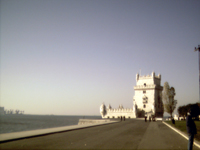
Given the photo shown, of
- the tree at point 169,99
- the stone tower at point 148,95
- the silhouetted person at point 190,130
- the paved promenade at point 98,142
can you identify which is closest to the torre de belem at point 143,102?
the stone tower at point 148,95

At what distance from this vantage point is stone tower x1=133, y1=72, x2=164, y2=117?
75925 millimetres

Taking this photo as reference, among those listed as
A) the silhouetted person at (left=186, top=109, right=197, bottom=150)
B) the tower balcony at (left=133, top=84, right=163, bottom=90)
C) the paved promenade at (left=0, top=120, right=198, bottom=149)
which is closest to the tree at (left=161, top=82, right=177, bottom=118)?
the tower balcony at (left=133, top=84, right=163, bottom=90)

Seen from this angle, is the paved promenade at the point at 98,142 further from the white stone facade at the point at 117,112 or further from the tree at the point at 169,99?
the white stone facade at the point at 117,112

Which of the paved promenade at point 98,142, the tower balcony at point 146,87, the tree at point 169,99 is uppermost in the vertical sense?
the tower balcony at point 146,87

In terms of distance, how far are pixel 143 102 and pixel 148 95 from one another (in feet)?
10.5

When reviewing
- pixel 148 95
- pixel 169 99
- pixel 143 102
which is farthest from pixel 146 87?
pixel 169 99

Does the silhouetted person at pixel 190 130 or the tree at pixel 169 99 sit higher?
the tree at pixel 169 99

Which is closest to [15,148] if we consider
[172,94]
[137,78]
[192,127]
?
[192,127]

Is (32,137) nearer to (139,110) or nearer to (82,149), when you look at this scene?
(82,149)

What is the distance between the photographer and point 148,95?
77.5m

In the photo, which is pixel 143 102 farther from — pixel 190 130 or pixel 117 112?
pixel 190 130

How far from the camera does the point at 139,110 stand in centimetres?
7675

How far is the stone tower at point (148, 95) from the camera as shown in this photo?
75.9 metres

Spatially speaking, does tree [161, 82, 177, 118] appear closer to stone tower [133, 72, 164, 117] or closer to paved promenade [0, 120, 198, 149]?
stone tower [133, 72, 164, 117]
